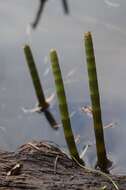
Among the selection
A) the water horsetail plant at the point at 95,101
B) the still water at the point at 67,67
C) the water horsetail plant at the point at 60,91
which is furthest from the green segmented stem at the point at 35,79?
the water horsetail plant at the point at 95,101

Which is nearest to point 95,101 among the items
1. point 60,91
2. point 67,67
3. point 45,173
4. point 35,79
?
point 60,91

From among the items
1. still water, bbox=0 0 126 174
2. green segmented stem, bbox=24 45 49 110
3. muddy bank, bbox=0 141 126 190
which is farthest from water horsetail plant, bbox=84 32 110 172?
green segmented stem, bbox=24 45 49 110

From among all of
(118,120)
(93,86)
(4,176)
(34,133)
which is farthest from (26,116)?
(4,176)

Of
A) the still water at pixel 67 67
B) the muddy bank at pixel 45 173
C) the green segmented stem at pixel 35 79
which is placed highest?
the muddy bank at pixel 45 173

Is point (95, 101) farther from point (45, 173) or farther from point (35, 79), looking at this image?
point (35, 79)

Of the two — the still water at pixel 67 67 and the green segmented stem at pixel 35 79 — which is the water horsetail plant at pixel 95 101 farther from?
the green segmented stem at pixel 35 79

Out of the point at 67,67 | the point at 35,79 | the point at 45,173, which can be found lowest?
the point at 67,67
